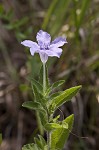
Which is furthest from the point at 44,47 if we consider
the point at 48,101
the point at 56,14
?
the point at 56,14

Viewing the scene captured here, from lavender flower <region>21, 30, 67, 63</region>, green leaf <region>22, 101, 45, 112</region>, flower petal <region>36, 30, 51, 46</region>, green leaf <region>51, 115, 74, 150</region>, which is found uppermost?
flower petal <region>36, 30, 51, 46</region>

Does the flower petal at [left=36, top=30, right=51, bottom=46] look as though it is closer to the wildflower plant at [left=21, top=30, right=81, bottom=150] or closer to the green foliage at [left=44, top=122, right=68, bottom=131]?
the wildflower plant at [left=21, top=30, right=81, bottom=150]

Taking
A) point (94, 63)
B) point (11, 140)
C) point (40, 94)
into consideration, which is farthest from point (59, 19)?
point (40, 94)

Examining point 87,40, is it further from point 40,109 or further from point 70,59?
point 40,109

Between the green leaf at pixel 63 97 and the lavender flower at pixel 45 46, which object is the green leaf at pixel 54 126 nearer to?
the green leaf at pixel 63 97

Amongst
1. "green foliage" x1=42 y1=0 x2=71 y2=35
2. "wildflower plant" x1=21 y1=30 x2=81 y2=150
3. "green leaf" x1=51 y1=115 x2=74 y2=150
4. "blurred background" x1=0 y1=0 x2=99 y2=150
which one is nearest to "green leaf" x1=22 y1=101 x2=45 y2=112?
"wildflower plant" x1=21 y1=30 x2=81 y2=150

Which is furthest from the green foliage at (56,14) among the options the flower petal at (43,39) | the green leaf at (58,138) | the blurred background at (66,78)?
the green leaf at (58,138)

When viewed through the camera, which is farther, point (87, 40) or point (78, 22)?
point (87, 40)

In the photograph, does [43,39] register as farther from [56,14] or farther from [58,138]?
[56,14]

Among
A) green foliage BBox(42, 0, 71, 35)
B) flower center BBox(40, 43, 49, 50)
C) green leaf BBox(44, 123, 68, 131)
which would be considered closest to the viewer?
green leaf BBox(44, 123, 68, 131)
